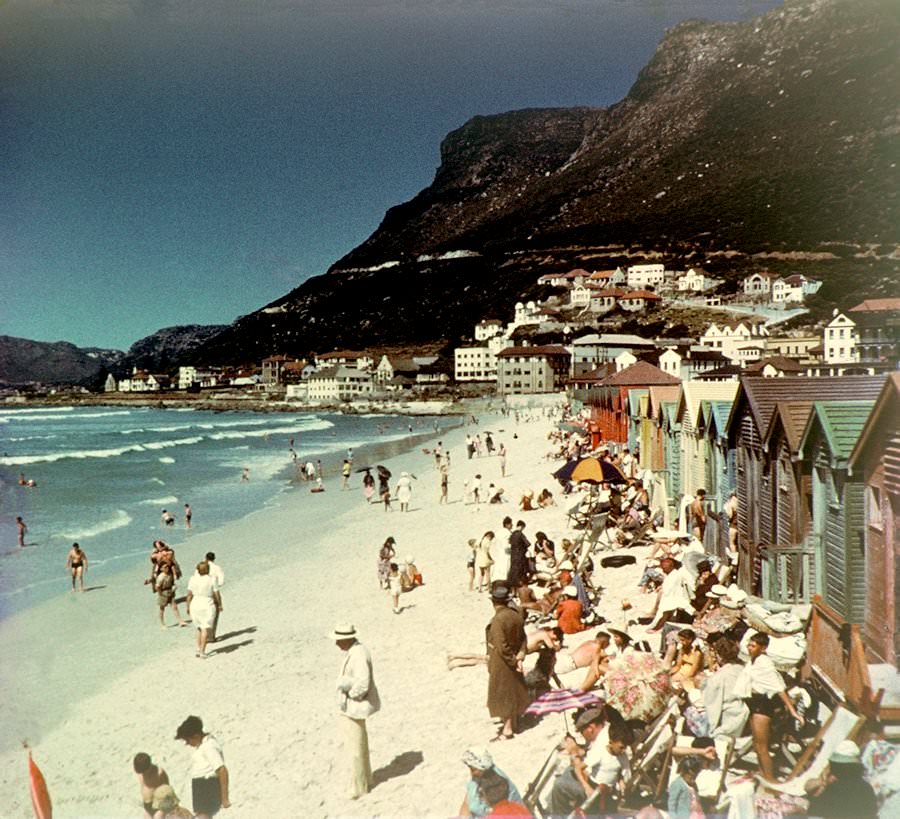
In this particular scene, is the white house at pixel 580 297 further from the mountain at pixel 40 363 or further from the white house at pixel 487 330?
the mountain at pixel 40 363

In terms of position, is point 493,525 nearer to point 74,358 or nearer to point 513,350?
point 513,350

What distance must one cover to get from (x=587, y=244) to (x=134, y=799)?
138934mm

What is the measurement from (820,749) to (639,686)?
47.8 inches

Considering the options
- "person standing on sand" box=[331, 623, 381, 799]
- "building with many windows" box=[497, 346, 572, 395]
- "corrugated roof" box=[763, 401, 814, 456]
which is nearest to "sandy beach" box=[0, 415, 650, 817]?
"person standing on sand" box=[331, 623, 381, 799]

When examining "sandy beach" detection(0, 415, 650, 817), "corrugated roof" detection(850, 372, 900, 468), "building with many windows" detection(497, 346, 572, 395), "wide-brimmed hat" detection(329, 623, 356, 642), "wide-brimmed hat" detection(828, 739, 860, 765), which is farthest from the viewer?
"building with many windows" detection(497, 346, 572, 395)

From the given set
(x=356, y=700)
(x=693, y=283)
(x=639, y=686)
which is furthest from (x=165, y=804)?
(x=693, y=283)

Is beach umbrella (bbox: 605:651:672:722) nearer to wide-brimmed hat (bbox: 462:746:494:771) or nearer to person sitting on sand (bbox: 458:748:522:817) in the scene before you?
person sitting on sand (bbox: 458:748:522:817)

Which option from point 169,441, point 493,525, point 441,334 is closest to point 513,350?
point 441,334

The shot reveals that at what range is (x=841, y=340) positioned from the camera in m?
55.3

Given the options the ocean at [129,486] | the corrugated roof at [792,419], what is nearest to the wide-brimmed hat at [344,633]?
the corrugated roof at [792,419]

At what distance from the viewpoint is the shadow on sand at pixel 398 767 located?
6.07 m

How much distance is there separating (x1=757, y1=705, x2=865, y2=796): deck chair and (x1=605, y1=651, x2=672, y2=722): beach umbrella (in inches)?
33.8

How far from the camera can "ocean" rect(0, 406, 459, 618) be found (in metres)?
18.0

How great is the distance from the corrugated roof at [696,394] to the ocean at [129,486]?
1212 centimetres
